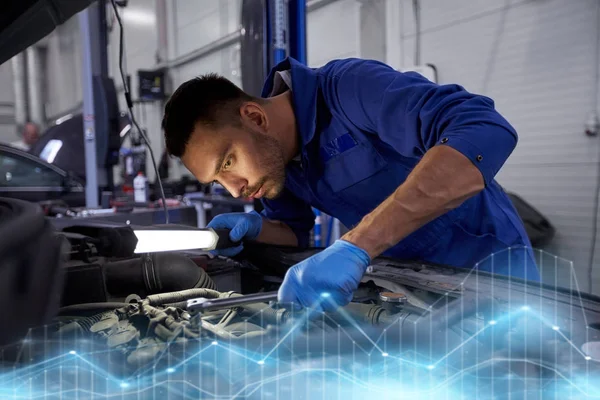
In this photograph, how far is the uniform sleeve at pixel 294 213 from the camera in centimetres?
173

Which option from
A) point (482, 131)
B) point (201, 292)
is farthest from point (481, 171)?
point (201, 292)

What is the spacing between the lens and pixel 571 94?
3.46m

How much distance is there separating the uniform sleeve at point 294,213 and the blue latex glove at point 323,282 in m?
0.77

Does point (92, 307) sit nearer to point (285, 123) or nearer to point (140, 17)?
point (285, 123)

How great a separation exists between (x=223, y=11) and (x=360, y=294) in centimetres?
576

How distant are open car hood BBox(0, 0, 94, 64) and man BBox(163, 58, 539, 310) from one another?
13.1 inches

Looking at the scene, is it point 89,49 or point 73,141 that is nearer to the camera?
point 89,49

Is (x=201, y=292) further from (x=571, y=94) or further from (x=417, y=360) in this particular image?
(x=571, y=94)

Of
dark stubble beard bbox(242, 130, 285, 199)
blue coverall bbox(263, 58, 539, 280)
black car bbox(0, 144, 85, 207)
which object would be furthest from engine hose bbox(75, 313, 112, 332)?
black car bbox(0, 144, 85, 207)

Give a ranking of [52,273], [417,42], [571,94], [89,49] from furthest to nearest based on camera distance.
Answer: [417,42], [89,49], [571,94], [52,273]

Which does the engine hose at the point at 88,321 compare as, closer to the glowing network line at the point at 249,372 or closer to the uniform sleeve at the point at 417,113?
the glowing network line at the point at 249,372

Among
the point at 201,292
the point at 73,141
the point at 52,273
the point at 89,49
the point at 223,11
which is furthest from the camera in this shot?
the point at 223,11

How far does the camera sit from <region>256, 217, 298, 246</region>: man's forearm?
1628 mm

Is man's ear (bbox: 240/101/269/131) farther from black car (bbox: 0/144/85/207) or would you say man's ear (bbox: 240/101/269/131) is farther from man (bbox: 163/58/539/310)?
black car (bbox: 0/144/85/207)
